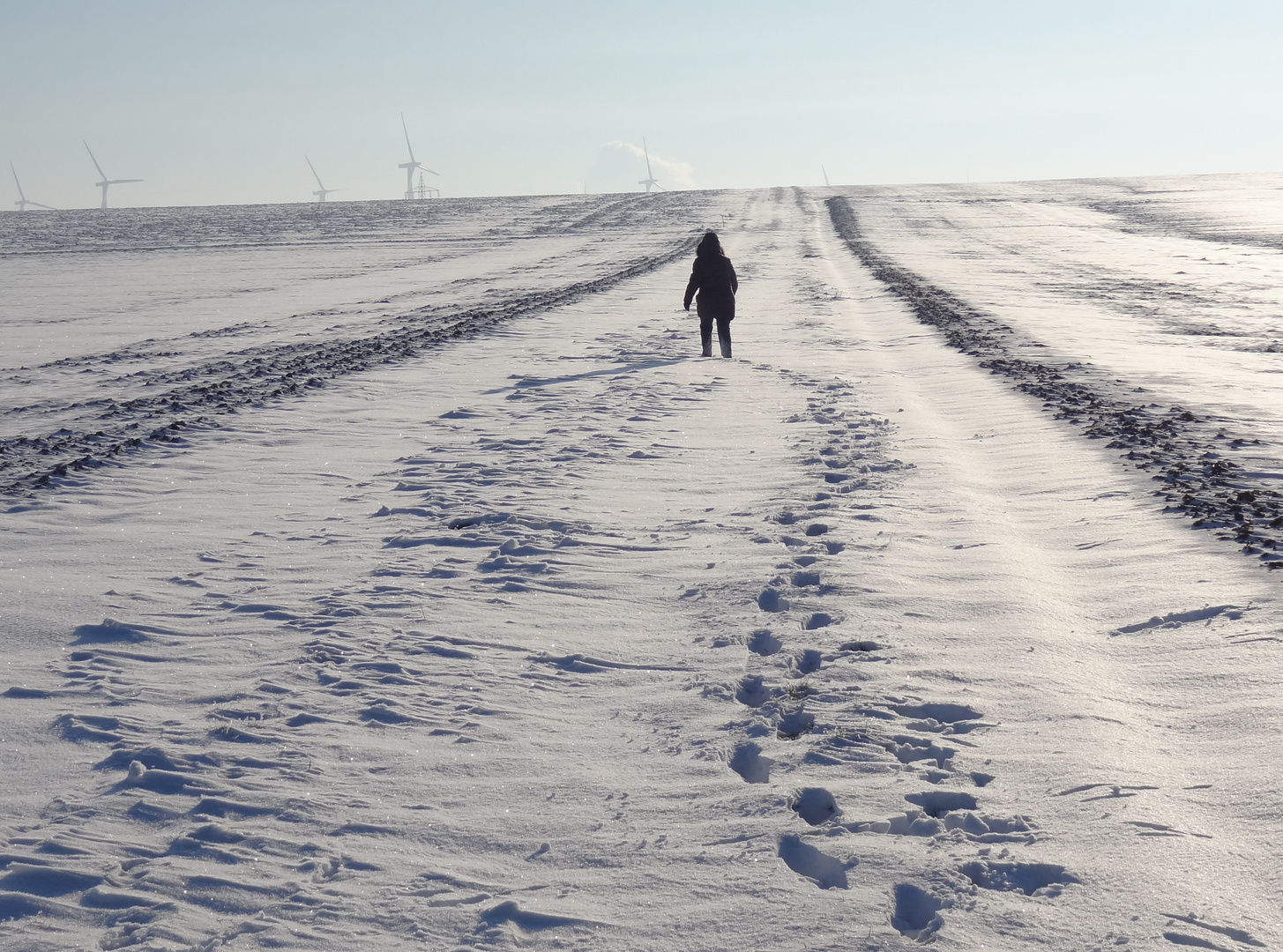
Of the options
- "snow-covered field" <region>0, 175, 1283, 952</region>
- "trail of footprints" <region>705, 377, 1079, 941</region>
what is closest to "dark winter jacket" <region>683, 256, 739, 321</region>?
"snow-covered field" <region>0, 175, 1283, 952</region>

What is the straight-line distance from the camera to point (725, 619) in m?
4.72

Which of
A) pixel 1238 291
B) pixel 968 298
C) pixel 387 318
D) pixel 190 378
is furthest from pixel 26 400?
pixel 1238 291

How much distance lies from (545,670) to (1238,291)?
1971 cm

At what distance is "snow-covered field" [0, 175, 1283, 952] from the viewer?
9.34 ft

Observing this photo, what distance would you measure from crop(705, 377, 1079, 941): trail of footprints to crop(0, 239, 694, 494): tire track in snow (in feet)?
17.1

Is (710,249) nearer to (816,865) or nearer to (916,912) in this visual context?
(816,865)

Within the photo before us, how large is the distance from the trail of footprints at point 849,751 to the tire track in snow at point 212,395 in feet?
17.1

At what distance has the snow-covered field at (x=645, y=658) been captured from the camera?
9.34 feet

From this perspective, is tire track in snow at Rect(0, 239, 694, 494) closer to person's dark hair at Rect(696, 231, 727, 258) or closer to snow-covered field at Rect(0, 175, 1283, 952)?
snow-covered field at Rect(0, 175, 1283, 952)

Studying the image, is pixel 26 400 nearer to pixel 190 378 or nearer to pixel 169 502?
pixel 190 378

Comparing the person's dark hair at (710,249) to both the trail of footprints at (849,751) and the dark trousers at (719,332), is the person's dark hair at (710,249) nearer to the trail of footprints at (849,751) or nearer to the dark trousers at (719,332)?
the dark trousers at (719,332)

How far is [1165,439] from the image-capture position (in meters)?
7.83

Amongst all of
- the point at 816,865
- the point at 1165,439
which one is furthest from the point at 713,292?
the point at 816,865

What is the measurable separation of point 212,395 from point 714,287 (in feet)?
19.5
